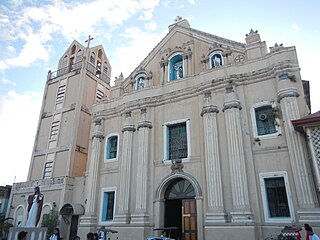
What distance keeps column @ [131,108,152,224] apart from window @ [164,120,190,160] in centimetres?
119

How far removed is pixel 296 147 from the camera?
12.2 m

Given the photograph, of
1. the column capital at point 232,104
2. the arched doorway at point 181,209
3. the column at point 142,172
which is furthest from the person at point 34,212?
the column capital at point 232,104

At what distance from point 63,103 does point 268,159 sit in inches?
688

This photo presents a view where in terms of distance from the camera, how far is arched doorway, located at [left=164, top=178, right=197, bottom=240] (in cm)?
1402

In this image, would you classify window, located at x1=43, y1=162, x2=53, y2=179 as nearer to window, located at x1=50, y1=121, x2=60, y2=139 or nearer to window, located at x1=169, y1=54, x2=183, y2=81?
window, located at x1=50, y1=121, x2=60, y2=139

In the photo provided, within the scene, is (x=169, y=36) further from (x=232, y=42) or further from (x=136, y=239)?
(x=136, y=239)

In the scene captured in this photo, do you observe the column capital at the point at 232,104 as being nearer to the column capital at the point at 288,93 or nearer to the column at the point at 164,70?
the column capital at the point at 288,93

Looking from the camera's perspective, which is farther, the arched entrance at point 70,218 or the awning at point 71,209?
the arched entrance at point 70,218

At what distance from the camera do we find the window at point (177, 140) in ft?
51.8

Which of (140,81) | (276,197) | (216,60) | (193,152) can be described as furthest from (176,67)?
(276,197)

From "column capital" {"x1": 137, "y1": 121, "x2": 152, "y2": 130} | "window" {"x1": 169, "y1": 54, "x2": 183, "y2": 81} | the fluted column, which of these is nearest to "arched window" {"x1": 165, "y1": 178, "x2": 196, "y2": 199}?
"column capital" {"x1": 137, "y1": 121, "x2": 152, "y2": 130}

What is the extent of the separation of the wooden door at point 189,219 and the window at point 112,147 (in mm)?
5854

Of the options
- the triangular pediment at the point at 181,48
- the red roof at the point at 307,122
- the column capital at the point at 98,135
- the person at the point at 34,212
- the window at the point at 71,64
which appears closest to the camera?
the red roof at the point at 307,122

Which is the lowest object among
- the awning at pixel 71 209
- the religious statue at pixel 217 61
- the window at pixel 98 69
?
the awning at pixel 71 209
